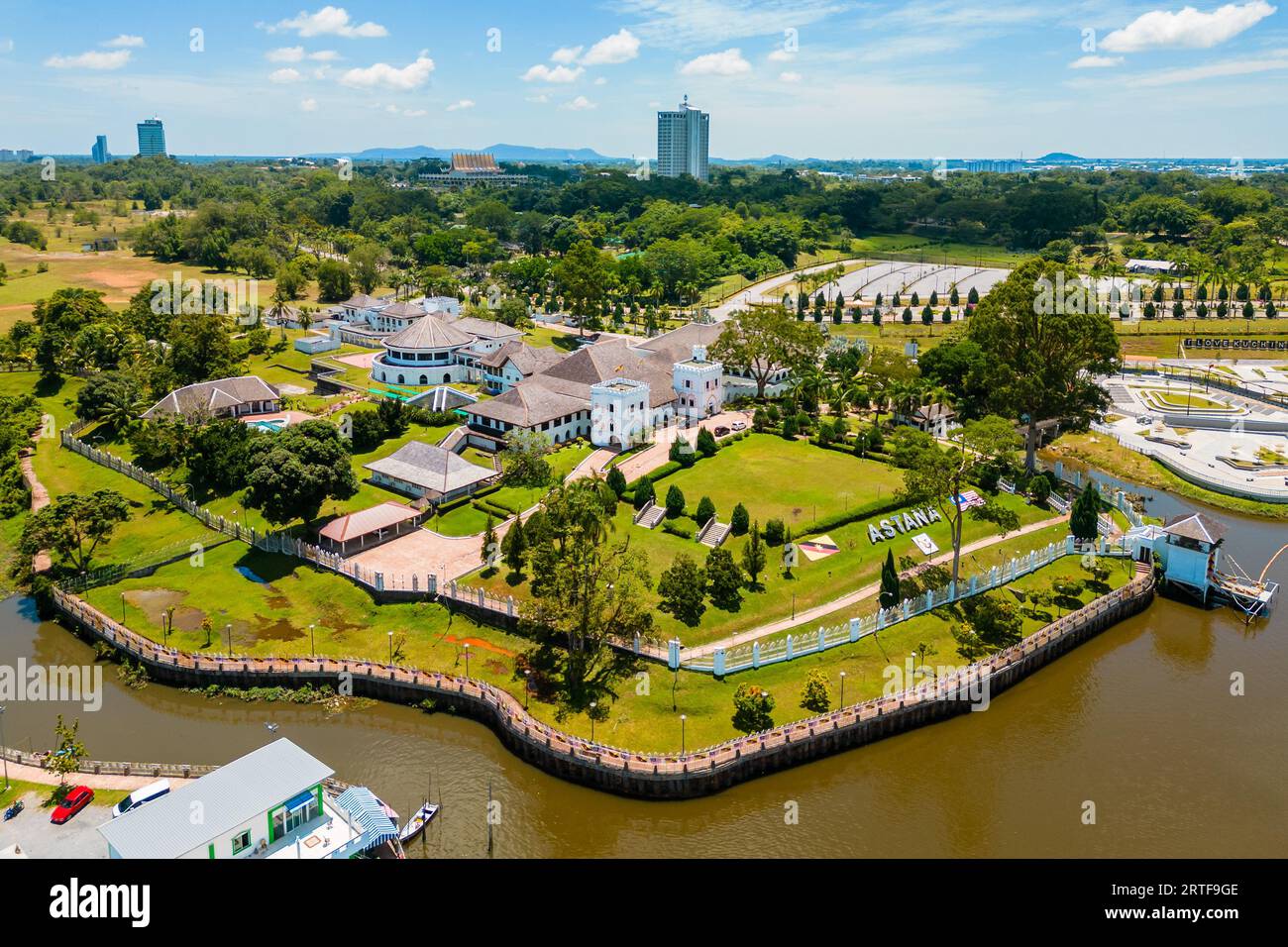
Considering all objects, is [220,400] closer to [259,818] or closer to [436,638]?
[436,638]

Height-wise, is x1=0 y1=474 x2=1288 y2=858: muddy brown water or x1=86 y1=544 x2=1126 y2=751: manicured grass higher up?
x1=86 y1=544 x2=1126 y2=751: manicured grass

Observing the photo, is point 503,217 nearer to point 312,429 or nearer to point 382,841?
point 312,429

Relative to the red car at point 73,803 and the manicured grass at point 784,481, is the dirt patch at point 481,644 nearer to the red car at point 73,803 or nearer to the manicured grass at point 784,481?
the red car at point 73,803

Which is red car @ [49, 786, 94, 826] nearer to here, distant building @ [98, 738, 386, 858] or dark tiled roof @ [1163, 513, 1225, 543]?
distant building @ [98, 738, 386, 858]

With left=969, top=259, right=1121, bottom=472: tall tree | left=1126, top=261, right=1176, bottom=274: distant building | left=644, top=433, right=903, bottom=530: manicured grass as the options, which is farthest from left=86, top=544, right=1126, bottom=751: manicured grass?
left=1126, top=261, right=1176, bottom=274: distant building

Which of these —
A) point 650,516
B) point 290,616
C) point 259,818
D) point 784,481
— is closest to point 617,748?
point 259,818

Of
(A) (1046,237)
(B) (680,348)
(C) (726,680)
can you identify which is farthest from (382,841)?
(A) (1046,237)

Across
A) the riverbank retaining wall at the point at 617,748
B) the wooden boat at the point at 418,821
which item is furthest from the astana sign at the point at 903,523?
the wooden boat at the point at 418,821
